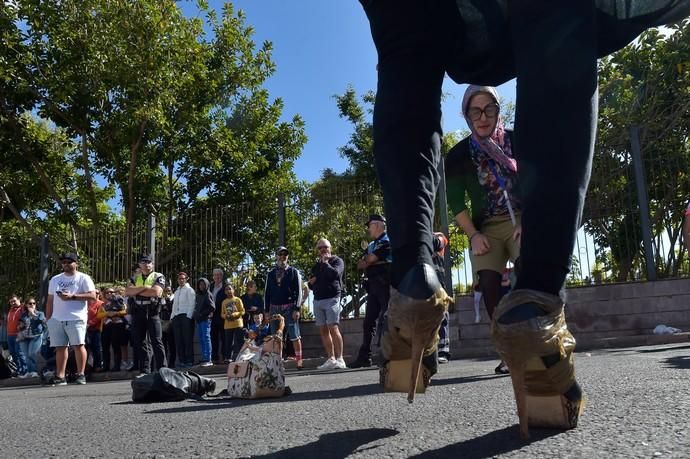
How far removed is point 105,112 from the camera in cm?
1597

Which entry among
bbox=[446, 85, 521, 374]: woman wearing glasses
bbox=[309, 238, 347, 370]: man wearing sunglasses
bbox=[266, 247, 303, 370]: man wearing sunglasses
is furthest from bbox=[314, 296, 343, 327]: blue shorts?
bbox=[446, 85, 521, 374]: woman wearing glasses

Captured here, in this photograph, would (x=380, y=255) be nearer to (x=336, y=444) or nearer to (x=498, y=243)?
(x=498, y=243)

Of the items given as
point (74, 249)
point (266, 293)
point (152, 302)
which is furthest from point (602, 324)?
point (74, 249)

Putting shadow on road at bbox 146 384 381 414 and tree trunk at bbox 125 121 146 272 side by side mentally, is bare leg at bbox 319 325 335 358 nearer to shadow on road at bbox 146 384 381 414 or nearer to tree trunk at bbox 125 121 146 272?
shadow on road at bbox 146 384 381 414

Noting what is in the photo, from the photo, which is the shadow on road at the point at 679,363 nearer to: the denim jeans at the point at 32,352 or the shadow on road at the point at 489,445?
the shadow on road at the point at 489,445

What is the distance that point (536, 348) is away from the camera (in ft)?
4.00

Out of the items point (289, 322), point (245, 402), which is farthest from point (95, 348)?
point (245, 402)

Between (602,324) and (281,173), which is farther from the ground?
(281,173)

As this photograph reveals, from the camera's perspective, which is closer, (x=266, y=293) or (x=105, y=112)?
(x=266, y=293)

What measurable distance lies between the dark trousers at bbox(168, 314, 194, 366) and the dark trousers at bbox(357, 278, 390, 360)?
4441 mm

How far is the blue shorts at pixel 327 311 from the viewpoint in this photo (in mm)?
8672

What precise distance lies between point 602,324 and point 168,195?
1284cm

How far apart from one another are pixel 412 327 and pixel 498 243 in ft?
8.92

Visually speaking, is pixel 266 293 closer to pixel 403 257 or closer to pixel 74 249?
pixel 74 249
